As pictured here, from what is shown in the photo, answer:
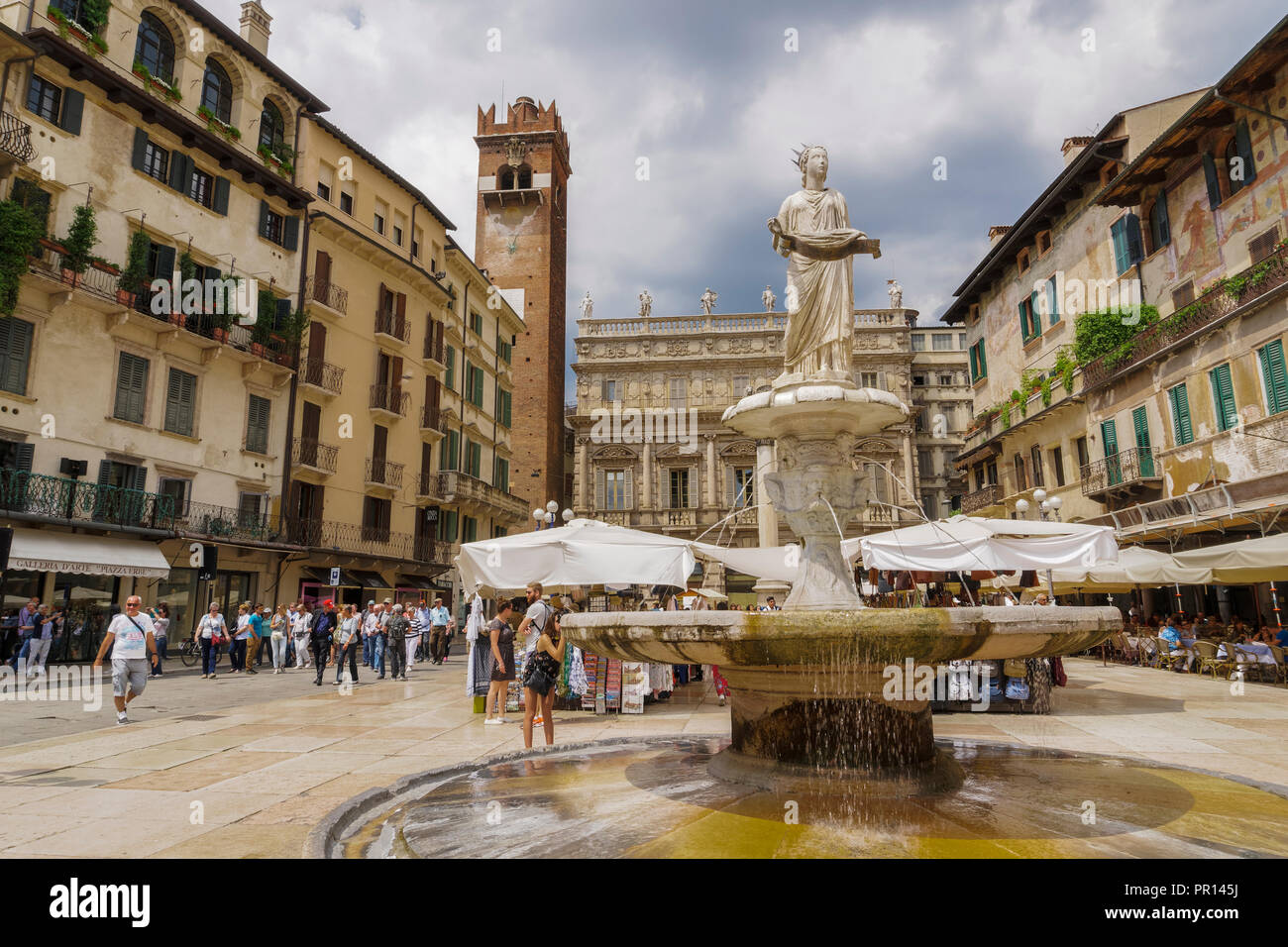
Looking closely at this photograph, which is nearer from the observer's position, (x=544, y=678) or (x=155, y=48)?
(x=544, y=678)

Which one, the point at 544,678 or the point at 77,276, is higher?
the point at 77,276

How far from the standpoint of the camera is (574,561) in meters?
11.2

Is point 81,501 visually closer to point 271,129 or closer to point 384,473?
point 384,473

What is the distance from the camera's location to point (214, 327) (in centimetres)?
2239

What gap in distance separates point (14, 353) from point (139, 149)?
7.12 meters

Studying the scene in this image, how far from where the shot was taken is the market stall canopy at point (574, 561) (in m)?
11.2

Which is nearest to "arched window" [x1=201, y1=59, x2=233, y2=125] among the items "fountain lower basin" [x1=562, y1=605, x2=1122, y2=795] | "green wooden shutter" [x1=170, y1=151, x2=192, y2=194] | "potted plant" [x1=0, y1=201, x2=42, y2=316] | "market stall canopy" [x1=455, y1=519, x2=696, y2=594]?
"green wooden shutter" [x1=170, y1=151, x2=192, y2=194]

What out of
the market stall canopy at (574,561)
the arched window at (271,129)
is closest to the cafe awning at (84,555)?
the market stall canopy at (574,561)

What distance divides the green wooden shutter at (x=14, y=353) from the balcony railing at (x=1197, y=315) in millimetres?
28239

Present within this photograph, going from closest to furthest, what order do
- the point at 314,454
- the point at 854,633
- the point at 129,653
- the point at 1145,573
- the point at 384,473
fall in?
the point at 854,633 < the point at 129,653 < the point at 1145,573 < the point at 314,454 < the point at 384,473

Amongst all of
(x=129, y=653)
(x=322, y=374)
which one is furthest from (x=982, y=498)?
(x=129, y=653)

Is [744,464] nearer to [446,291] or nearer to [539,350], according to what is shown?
[539,350]
